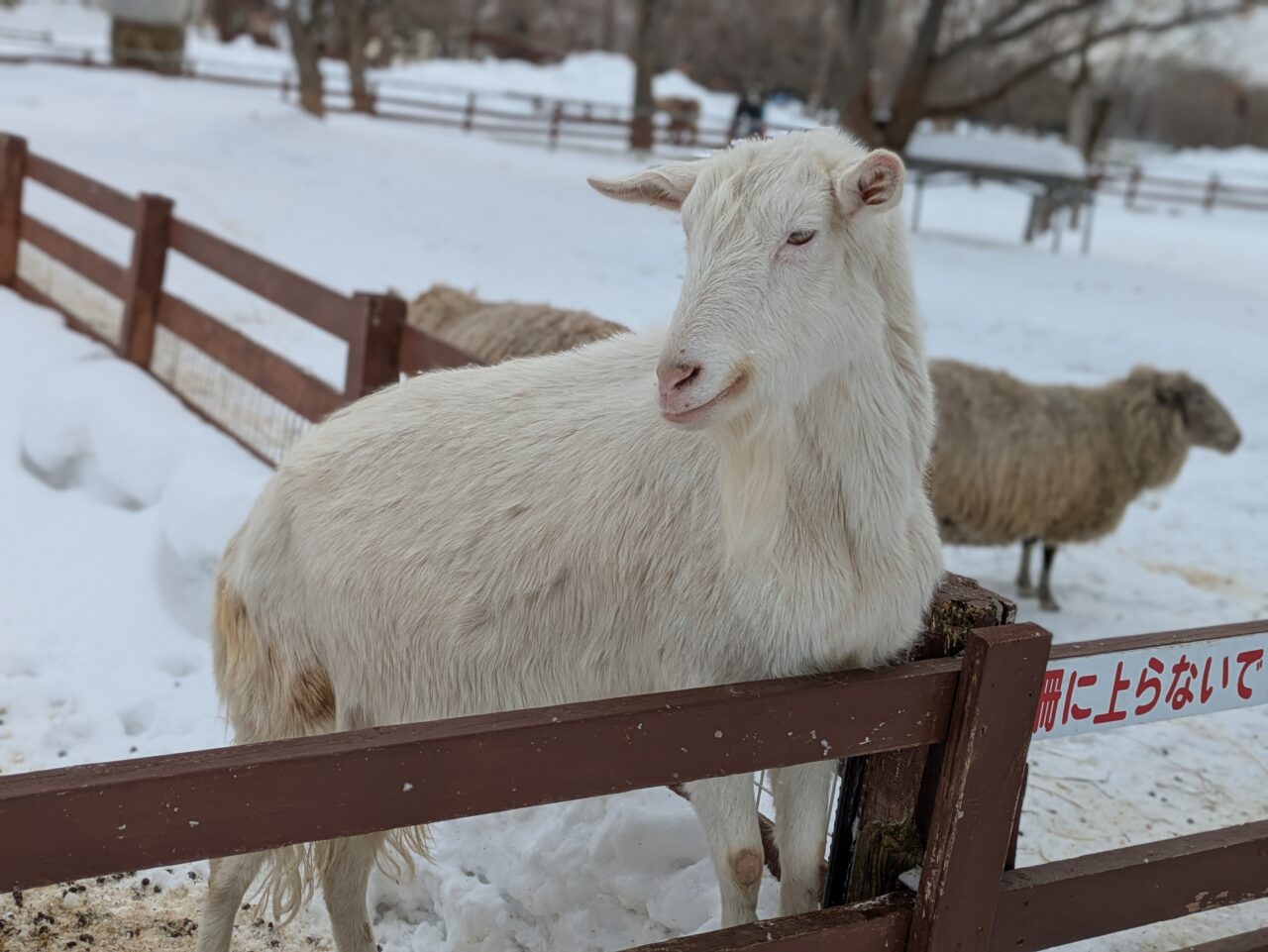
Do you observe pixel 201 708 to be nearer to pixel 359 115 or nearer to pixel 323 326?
pixel 323 326

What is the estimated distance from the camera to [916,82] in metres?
17.9

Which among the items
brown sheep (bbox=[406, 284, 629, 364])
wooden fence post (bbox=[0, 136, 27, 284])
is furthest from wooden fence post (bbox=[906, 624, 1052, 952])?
wooden fence post (bbox=[0, 136, 27, 284])

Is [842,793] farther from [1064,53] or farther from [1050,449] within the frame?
[1064,53]

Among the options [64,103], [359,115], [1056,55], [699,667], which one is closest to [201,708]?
[699,667]

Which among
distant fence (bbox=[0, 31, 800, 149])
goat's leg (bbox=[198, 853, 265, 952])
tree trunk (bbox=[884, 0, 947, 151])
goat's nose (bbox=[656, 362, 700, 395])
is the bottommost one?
goat's leg (bbox=[198, 853, 265, 952])

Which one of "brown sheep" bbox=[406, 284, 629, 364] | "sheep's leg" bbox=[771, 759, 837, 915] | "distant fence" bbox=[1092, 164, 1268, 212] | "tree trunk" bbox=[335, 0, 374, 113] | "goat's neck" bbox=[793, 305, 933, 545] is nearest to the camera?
"goat's neck" bbox=[793, 305, 933, 545]

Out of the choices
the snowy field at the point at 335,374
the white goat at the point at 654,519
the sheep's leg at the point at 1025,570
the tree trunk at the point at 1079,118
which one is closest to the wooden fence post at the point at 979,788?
the white goat at the point at 654,519

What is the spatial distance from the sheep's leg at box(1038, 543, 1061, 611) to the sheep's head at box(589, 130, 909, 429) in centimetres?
521

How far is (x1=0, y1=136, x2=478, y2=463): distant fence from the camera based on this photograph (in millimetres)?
5008

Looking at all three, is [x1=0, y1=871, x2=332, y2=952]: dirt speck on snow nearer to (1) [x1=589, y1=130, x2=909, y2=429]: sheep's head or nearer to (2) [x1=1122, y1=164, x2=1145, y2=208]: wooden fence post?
(1) [x1=589, y1=130, x2=909, y2=429]: sheep's head

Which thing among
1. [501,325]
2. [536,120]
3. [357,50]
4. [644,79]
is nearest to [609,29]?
[644,79]

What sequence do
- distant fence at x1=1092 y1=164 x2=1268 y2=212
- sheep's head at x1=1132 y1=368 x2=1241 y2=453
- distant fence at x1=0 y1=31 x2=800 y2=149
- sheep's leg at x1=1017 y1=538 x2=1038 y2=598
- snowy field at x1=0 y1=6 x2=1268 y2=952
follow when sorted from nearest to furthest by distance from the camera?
snowy field at x1=0 y1=6 x2=1268 y2=952
sheep's leg at x1=1017 y1=538 x2=1038 y2=598
sheep's head at x1=1132 y1=368 x2=1241 y2=453
distant fence at x1=0 y1=31 x2=800 y2=149
distant fence at x1=1092 y1=164 x2=1268 y2=212

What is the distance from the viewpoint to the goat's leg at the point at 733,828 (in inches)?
97.3

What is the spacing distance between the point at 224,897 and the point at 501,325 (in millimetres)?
3469
